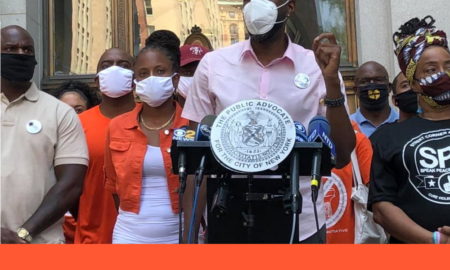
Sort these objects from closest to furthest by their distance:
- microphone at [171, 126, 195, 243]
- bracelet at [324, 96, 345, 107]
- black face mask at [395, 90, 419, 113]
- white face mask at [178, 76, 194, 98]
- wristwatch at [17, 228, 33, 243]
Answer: microphone at [171, 126, 195, 243]
bracelet at [324, 96, 345, 107]
wristwatch at [17, 228, 33, 243]
white face mask at [178, 76, 194, 98]
black face mask at [395, 90, 419, 113]

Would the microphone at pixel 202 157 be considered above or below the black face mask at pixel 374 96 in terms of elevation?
below

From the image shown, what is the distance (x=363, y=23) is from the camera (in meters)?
8.26

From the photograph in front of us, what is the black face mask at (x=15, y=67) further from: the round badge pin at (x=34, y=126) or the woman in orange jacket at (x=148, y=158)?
the woman in orange jacket at (x=148, y=158)

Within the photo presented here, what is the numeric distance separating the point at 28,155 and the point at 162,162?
2.46 feet

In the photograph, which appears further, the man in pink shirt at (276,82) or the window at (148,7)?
the window at (148,7)

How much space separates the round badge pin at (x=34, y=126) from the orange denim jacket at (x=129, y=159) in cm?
42

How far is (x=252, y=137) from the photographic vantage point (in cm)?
252

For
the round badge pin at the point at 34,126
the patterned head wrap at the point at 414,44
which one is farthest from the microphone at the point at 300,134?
the round badge pin at the point at 34,126

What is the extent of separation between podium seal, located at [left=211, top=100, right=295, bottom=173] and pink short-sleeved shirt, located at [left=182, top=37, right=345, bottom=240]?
2.12 ft

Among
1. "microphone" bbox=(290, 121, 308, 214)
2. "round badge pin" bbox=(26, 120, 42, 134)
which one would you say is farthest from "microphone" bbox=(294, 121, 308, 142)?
"round badge pin" bbox=(26, 120, 42, 134)

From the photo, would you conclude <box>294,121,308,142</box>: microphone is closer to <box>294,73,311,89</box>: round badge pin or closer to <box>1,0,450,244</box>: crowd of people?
<box>1,0,450,244</box>: crowd of people

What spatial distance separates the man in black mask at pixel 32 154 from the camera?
3.82 meters

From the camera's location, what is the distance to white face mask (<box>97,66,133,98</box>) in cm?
497

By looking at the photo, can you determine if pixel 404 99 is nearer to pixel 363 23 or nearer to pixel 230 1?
pixel 363 23
